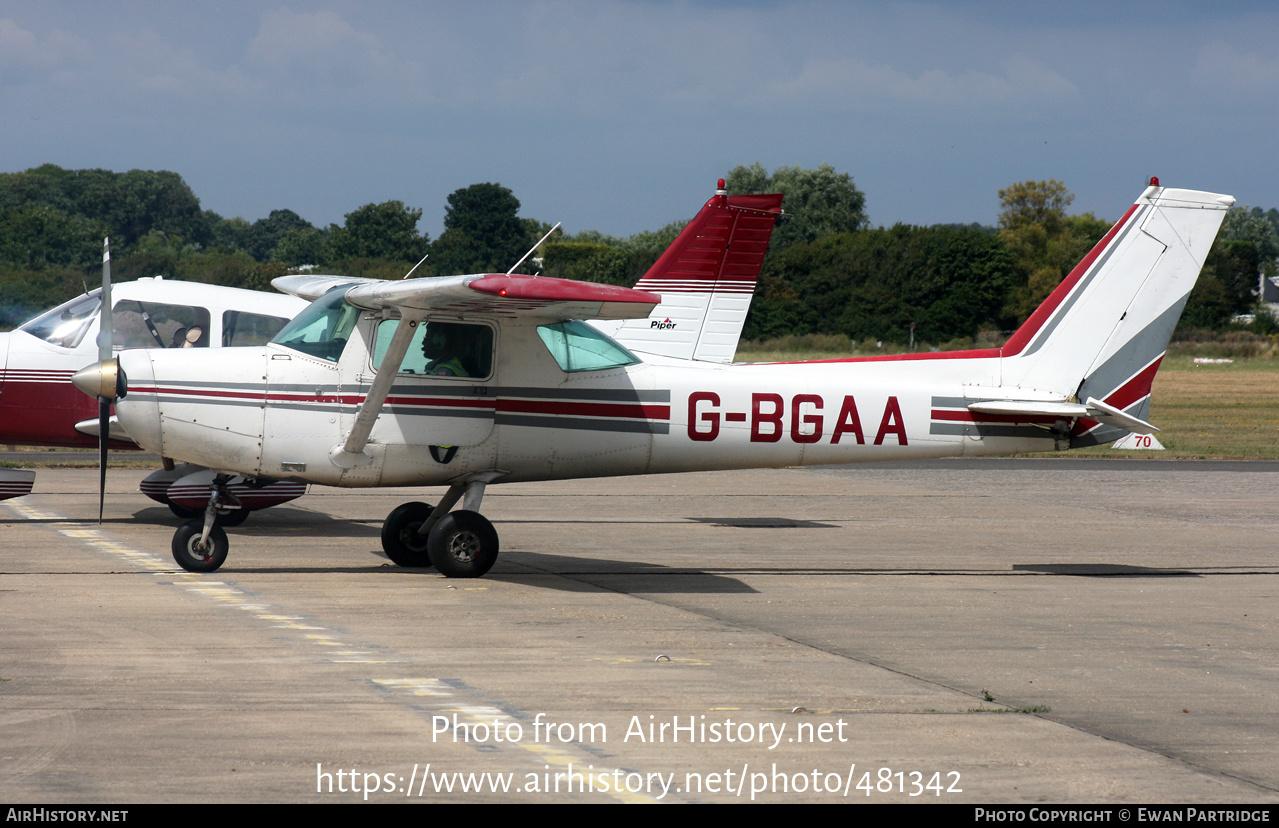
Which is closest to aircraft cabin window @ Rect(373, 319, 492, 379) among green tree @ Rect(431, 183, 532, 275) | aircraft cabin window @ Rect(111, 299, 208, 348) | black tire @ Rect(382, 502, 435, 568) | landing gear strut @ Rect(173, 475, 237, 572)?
black tire @ Rect(382, 502, 435, 568)

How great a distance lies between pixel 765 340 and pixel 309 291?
5601cm

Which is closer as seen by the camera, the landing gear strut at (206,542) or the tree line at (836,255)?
the landing gear strut at (206,542)

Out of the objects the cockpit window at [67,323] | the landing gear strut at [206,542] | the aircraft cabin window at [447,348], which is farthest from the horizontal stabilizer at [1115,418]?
the cockpit window at [67,323]

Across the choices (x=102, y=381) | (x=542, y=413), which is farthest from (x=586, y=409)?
(x=102, y=381)

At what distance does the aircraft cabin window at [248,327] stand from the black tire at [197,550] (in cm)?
373

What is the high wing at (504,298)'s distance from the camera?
8406mm

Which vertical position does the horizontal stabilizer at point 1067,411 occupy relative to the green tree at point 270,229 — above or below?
below

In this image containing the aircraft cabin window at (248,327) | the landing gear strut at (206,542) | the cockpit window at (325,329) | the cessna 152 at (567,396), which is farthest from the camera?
the aircraft cabin window at (248,327)

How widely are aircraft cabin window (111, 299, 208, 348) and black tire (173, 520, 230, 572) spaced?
11.9 ft

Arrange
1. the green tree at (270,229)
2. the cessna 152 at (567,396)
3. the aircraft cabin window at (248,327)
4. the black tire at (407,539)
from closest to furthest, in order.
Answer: the cessna 152 at (567,396), the black tire at (407,539), the aircraft cabin window at (248,327), the green tree at (270,229)

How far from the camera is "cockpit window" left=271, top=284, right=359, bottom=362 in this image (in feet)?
32.6

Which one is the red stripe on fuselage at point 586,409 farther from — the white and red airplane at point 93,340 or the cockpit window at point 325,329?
the white and red airplane at point 93,340

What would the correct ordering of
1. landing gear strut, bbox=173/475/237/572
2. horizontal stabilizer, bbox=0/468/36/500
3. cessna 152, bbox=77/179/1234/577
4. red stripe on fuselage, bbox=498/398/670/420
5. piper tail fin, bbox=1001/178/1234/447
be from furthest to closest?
horizontal stabilizer, bbox=0/468/36/500 → piper tail fin, bbox=1001/178/1234/447 → red stripe on fuselage, bbox=498/398/670/420 → landing gear strut, bbox=173/475/237/572 → cessna 152, bbox=77/179/1234/577

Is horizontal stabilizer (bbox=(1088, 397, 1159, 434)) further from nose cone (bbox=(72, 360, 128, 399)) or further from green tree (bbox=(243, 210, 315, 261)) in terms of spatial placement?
green tree (bbox=(243, 210, 315, 261))
